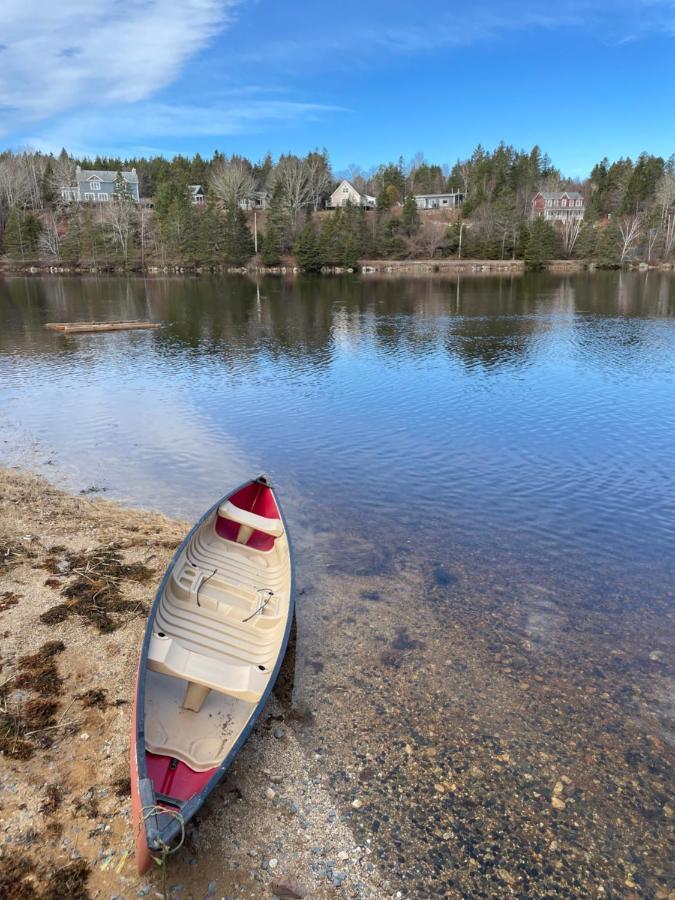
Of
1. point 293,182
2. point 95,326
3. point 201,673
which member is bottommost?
point 201,673

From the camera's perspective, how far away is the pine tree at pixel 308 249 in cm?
10450

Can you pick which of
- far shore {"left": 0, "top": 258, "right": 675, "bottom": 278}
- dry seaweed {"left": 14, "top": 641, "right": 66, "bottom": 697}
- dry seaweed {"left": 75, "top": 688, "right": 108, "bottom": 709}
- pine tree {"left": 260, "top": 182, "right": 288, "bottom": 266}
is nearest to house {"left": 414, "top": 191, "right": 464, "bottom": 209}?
far shore {"left": 0, "top": 258, "right": 675, "bottom": 278}

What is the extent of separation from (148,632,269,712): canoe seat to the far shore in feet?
344

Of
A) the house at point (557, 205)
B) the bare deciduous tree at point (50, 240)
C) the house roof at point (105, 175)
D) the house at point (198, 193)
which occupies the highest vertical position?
the house roof at point (105, 175)

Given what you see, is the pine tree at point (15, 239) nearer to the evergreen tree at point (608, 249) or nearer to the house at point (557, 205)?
the evergreen tree at point (608, 249)

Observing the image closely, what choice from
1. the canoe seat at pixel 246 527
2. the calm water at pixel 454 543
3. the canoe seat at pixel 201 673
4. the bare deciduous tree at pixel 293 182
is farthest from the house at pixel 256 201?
the canoe seat at pixel 201 673

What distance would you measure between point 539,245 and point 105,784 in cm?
11604

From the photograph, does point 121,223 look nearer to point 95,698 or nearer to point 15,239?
point 15,239

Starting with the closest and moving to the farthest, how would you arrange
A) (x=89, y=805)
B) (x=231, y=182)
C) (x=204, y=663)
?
(x=89, y=805) → (x=204, y=663) → (x=231, y=182)

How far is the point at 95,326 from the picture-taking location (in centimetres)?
4734

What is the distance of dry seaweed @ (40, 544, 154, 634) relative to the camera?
33.4 ft

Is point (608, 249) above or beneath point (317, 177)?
beneath

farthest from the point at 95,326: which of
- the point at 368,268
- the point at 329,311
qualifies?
the point at 368,268

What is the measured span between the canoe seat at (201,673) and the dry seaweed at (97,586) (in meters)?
2.73
